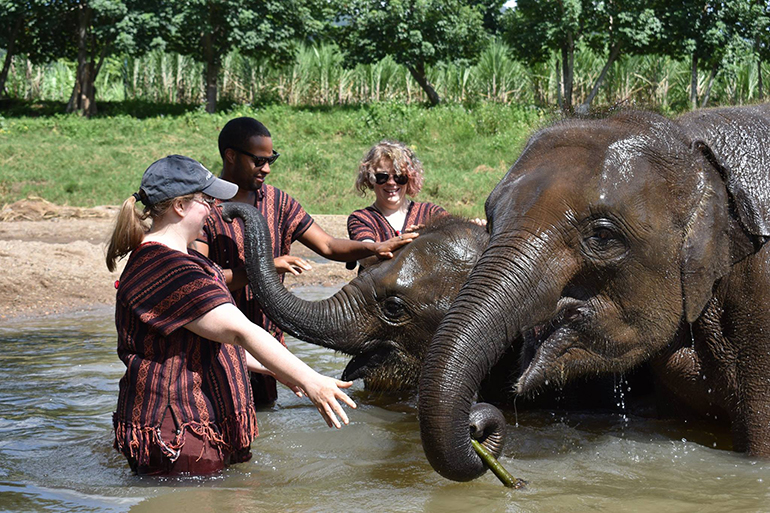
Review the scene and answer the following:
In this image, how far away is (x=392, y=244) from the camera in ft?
16.6

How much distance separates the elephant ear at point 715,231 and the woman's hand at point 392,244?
1.76 metres

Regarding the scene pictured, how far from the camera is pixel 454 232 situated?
5.17 m

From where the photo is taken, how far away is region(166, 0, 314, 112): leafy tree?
28.9 m

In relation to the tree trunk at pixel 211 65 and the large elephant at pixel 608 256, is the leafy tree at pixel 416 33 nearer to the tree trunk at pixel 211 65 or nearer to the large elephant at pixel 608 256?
the tree trunk at pixel 211 65

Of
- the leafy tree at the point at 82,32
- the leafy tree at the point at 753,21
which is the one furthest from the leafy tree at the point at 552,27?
the leafy tree at the point at 82,32

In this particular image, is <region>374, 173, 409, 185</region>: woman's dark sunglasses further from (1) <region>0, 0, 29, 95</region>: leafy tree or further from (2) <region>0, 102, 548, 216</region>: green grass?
(1) <region>0, 0, 29, 95</region>: leafy tree

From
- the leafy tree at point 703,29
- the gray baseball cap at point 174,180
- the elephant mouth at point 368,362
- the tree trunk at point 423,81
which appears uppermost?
the leafy tree at point 703,29

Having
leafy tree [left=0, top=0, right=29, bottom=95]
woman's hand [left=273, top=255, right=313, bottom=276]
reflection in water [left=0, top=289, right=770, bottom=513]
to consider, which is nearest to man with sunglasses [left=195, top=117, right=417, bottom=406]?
woman's hand [left=273, top=255, right=313, bottom=276]

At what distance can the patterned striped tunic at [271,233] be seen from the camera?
16.3 feet

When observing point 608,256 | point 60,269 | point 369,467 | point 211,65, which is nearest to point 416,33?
point 211,65

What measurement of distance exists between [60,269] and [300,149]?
10756 millimetres

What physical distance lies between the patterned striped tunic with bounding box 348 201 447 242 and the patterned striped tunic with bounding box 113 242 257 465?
6.72 ft

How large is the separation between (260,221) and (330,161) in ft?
49.3

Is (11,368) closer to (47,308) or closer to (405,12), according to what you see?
(47,308)
